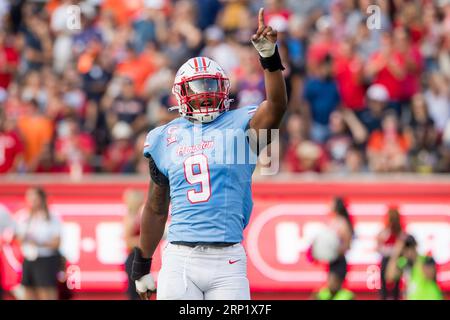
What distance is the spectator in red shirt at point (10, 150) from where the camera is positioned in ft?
46.4

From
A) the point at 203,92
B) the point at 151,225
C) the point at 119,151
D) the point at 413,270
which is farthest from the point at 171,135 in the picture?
the point at 119,151

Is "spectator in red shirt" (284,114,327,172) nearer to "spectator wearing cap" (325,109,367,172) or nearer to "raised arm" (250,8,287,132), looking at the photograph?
"spectator wearing cap" (325,109,367,172)

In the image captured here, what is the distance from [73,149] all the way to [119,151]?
592 millimetres

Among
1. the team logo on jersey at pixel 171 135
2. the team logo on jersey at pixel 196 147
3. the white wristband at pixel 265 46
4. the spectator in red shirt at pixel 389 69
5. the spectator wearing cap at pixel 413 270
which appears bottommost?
the spectator wearing cap at pixel 413 270

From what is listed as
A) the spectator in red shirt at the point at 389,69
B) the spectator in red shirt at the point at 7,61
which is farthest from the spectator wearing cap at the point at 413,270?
the spectator in red shirt at the point at 7,61

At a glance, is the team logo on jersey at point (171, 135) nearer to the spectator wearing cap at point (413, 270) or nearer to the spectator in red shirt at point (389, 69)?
the spectator wearing cap at point (413, 270)

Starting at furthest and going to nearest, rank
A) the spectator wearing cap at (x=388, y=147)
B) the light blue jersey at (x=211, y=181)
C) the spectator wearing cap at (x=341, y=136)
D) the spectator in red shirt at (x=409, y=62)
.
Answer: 1. the spectator in red shirt at (x=409, y=62)
2. the spectator wearing cap at (x=341, y=136)
3. the spectator wearing cap at (x=388, y=147)
4. the light blue jersey at (x=211, y=181)

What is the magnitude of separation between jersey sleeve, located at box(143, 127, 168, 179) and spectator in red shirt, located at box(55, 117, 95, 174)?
722cm

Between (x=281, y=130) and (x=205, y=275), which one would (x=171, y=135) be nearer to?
(x=205, y=275)

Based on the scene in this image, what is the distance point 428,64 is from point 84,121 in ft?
15.6

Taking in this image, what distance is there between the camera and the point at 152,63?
15.3 m

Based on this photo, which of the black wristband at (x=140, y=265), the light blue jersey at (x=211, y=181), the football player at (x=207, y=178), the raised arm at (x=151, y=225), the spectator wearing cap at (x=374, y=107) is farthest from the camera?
the spectator wearing cap at (x=374, y=107)

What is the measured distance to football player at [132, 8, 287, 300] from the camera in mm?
6305

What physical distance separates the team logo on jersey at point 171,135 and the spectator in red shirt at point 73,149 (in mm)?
7306
